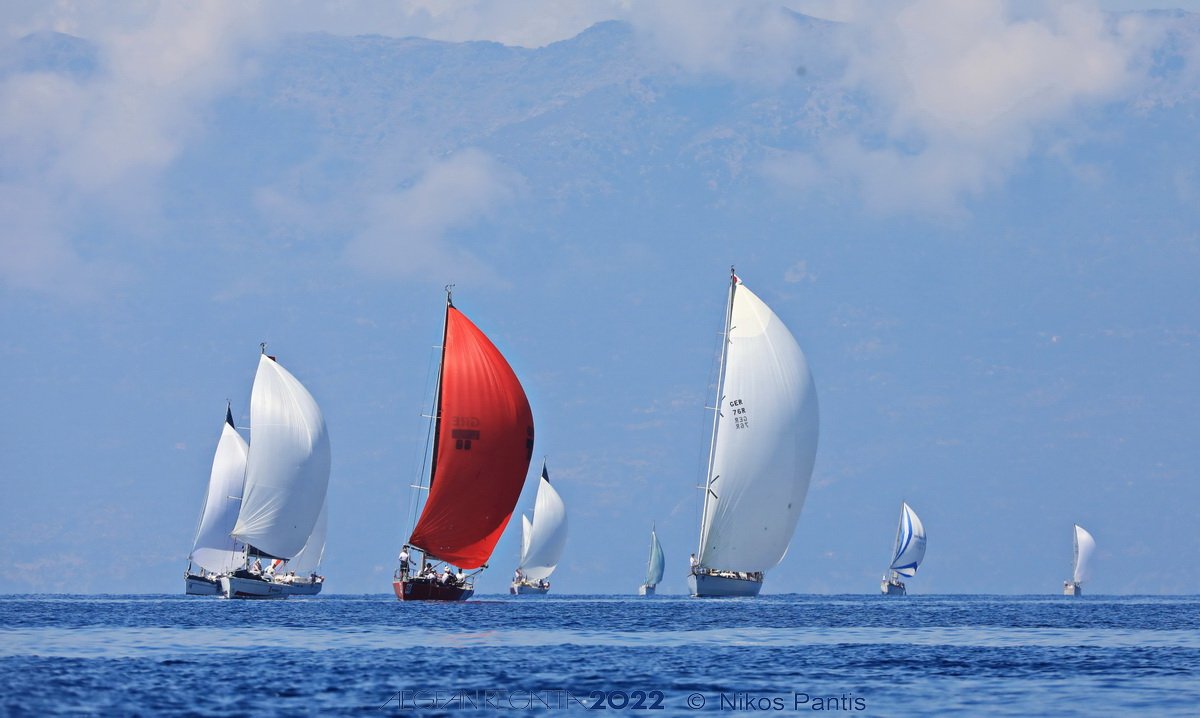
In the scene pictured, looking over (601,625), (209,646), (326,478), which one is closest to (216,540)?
(326,478)

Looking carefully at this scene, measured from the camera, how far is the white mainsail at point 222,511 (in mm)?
106250

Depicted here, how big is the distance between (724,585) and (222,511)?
30403mm

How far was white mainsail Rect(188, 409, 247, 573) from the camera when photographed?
106 meters

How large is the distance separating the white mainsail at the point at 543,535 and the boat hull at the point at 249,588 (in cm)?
5591

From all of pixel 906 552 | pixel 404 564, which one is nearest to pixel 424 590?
pixel 404 564

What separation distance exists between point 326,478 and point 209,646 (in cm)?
4538

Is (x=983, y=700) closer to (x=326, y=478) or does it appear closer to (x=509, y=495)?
(x=509, y=495)

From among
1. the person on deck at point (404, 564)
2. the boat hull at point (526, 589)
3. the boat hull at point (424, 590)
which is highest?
the boat hull at point (526, 589)

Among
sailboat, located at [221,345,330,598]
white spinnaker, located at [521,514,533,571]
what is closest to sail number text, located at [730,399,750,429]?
sailboat, located at [221,345,330,598]

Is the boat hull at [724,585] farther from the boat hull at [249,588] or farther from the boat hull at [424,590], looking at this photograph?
the boat hull at [249,588]

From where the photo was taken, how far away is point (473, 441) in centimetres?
7825

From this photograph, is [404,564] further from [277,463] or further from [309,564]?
[309,564]

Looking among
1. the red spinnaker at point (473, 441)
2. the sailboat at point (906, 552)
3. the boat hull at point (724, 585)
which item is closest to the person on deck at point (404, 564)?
the red spinnaker at point (473, 441)

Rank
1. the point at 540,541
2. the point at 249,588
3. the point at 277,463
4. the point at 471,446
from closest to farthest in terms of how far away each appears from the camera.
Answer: the point at 471,446
the point at 277,463
the point at 249,588
the point at 540,541
